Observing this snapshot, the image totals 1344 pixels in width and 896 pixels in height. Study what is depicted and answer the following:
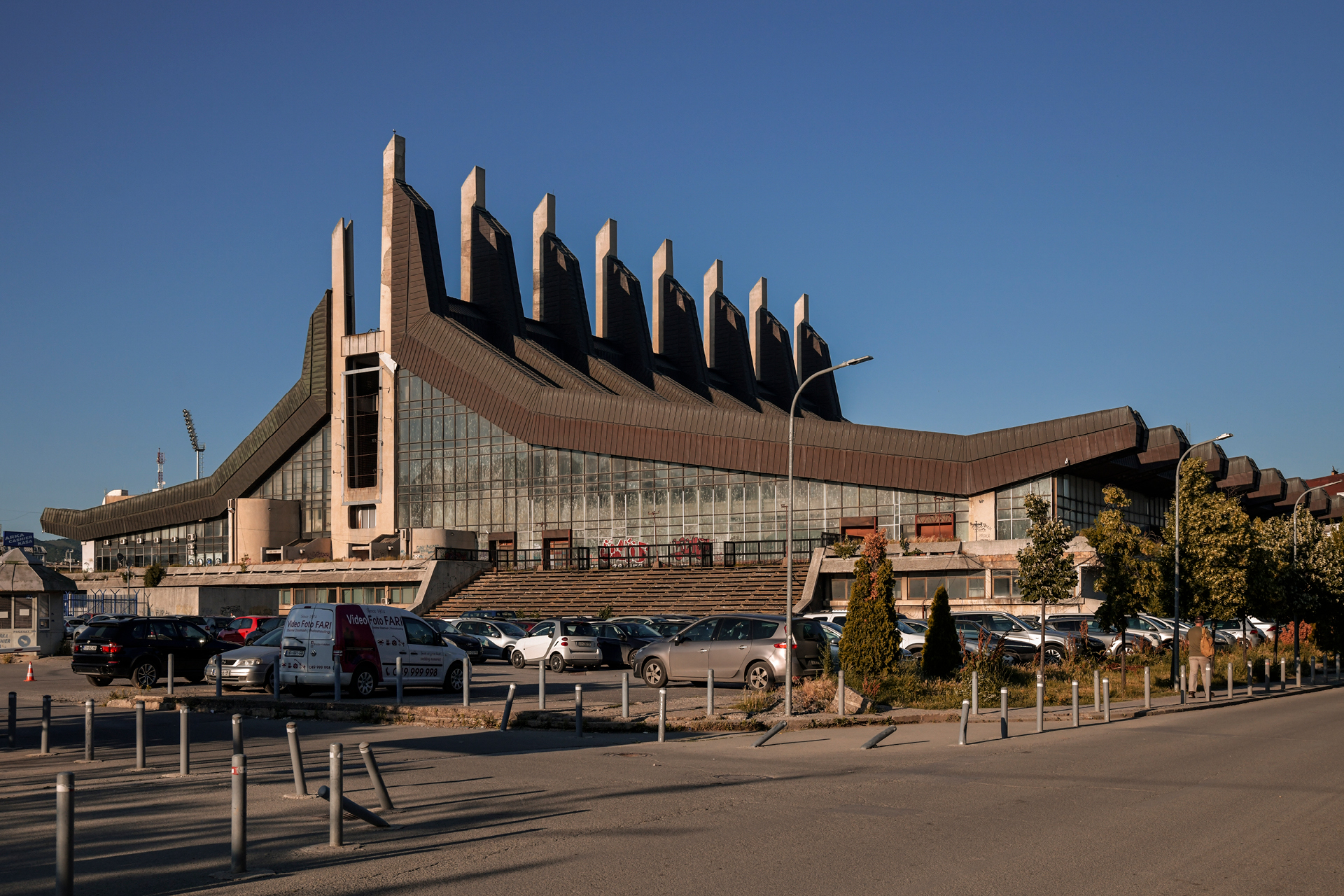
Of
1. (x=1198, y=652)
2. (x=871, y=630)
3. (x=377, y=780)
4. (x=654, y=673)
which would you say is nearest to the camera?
(x=377, y=780)

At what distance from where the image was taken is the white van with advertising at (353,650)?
2256 cm

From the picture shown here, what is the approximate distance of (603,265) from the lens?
85125 mm

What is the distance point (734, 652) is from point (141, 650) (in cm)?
1347

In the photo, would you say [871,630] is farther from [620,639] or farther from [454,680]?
[620,639]

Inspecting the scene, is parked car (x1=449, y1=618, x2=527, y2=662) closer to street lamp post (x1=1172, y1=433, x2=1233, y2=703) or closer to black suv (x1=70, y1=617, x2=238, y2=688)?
black suv (x1=70, y1=617, x2=238, y2=688)

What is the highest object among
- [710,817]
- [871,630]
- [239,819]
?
[239,819]

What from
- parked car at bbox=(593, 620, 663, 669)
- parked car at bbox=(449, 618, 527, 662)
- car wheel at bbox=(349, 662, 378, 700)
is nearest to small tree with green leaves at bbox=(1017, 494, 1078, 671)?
parked car at bbox=(593, 620, 663, 669)

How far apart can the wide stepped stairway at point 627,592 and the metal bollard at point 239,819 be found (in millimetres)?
43064

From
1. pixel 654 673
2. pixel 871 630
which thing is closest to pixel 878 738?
pixel 871 630

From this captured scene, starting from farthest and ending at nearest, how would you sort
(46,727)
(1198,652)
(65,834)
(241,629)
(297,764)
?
(241,629), (1198,652), (46,727), (297,764), (65,834)

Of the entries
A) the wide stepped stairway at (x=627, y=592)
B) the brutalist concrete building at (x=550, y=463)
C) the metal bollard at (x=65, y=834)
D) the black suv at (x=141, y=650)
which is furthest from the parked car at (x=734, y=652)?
the brutalist concrete building at (x=550, y=463)

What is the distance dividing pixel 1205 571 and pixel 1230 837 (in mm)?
23638

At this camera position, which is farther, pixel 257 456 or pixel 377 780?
pixel 257 456

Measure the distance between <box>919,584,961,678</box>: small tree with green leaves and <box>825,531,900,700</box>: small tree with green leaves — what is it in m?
1.12
